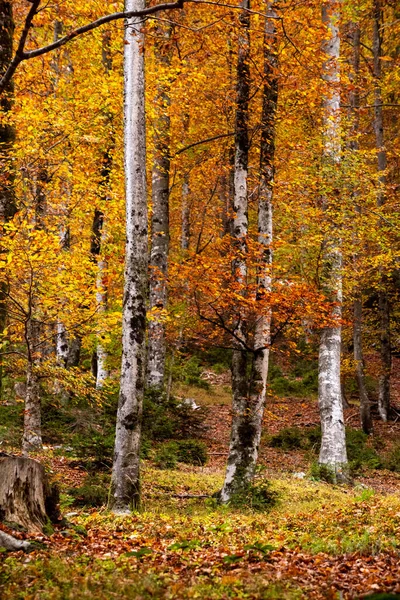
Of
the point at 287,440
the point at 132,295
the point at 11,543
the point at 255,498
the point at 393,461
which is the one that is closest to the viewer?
the point at 11,543

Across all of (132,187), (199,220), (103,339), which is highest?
(199,220)

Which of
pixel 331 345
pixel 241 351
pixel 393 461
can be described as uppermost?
pixel 331 345

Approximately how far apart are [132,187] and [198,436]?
34.0 ft

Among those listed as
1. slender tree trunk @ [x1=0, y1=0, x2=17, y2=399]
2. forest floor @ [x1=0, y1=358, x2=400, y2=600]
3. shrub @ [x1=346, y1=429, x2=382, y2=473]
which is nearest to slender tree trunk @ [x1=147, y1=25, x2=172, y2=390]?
shrub @ [x1=346, y1=429, x2=382, y2=473]

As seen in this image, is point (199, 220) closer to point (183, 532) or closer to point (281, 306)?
point (281, 306)

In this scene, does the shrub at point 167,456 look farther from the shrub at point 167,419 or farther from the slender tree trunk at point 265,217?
the slender tree trunk at point 265,217

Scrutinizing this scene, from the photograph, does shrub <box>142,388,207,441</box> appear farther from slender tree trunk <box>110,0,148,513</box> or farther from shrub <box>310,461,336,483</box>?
slender tree trunk <box>110,0,148,513</box>

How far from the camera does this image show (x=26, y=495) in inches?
241

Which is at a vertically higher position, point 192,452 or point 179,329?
point 179,329

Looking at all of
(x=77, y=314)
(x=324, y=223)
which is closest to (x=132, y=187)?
(x=77, y=314)

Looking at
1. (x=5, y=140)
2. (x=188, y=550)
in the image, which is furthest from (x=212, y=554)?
(x=5, y=140)

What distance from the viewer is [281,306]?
1002 cm

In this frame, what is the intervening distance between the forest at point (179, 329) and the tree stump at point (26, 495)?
2cm

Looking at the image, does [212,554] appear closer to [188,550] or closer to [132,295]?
[188,550]
